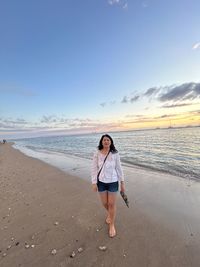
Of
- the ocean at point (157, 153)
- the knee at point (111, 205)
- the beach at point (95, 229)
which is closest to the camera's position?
the beach at point (95, 229)

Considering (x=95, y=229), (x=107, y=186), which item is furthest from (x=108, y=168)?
(x=95, y=229)

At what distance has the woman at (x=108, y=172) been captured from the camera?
145 inches

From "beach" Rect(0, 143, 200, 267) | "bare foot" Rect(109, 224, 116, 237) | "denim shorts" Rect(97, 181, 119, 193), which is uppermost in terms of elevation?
"denim shorts" Rect(97, 181, 119, 193)

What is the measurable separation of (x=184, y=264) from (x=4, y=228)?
415 cm

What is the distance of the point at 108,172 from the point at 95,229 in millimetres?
1540

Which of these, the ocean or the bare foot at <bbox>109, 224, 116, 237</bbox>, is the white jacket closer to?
the bare foot at <bbox>109, 224, 116, 237</bbox>

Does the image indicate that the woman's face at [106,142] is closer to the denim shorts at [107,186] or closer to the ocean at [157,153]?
the denim shorts at [107,186]

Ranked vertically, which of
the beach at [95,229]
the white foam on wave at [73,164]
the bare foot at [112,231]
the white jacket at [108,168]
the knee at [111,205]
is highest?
the white jacket at [108,168]

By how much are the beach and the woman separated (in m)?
0.57

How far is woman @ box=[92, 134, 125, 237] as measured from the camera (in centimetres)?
369

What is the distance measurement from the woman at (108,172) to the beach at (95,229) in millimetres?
A: 568

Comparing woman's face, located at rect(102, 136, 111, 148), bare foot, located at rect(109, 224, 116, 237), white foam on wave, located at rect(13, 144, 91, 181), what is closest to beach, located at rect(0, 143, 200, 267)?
bare foot, located at rect(109, 224, 116, 237)

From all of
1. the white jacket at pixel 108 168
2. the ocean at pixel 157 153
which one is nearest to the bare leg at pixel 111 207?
the white jacket at pixel 108 168

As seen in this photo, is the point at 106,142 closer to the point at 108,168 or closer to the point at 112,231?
the point at 108,168
